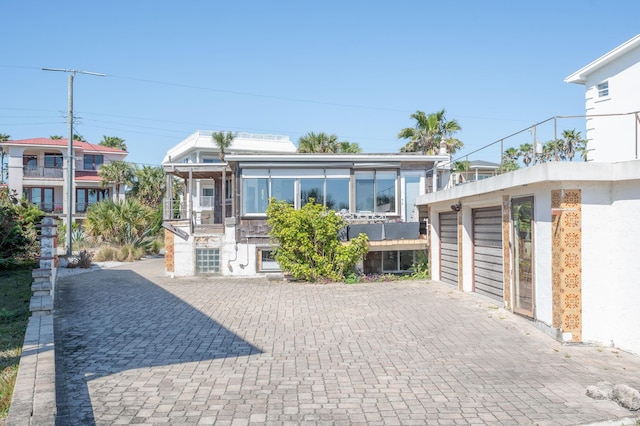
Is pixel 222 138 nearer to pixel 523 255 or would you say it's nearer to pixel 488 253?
pixel 488 253

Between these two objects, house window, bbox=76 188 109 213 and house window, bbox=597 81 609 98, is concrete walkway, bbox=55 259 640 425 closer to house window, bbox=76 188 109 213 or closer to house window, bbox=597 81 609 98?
house window, bbox=597 81 609 98

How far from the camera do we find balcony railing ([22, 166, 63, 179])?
4075cm

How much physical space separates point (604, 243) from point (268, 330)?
6.34 meters

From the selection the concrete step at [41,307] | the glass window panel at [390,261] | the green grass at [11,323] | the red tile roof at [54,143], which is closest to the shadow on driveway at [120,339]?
the concrete step at [41,307]

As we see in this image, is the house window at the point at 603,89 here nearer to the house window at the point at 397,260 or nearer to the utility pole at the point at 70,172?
the house window at the point at 397,260

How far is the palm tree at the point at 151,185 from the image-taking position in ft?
130

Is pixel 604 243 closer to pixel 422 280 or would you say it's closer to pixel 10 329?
pixel 422 280

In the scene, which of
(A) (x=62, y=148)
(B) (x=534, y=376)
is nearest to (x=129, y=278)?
(B) (x=534, y=376)

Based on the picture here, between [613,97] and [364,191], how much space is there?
9068mm

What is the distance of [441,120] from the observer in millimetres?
32812

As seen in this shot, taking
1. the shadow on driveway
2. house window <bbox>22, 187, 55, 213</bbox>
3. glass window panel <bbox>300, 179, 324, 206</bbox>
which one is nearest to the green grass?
the shadow on driveway

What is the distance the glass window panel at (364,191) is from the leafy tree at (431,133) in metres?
13.8

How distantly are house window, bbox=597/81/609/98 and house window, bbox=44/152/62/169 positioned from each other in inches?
1581

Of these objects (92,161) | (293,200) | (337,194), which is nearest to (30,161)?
(92,161)
